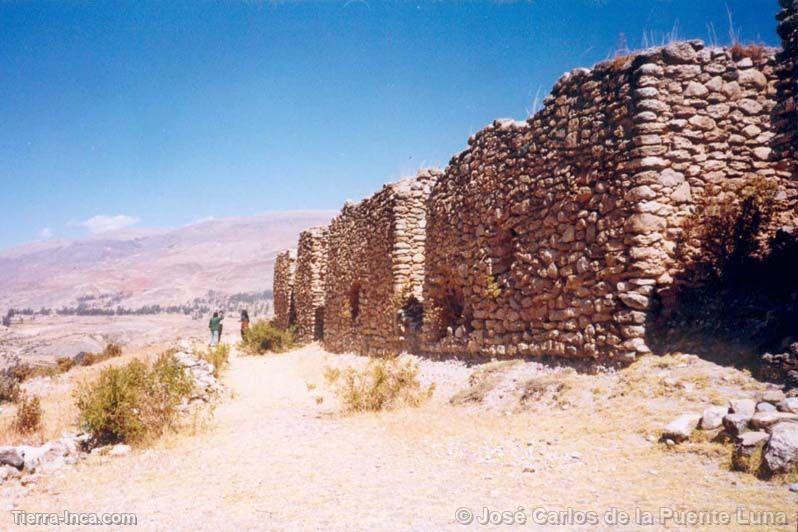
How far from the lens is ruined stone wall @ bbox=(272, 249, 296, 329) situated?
851 inches

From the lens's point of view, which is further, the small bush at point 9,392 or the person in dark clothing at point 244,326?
the person in dark clothing at point 244,326

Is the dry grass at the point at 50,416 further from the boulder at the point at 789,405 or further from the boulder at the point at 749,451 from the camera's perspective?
the boulder at the point at 789,405

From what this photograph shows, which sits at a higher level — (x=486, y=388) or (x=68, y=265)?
Answer: (x=68, y=265)

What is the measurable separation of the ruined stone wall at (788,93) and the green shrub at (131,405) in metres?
8.32

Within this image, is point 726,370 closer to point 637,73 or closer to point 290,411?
point 637,73

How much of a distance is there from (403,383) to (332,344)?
8.16 metres

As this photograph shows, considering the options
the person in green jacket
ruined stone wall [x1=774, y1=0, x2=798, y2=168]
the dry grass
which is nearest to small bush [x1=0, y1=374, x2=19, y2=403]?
the dry grass

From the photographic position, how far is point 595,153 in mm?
6613

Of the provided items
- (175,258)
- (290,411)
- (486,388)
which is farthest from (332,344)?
(175,258)

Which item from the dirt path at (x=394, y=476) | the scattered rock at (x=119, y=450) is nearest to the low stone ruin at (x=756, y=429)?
the dirt path at (x=394, y=476)

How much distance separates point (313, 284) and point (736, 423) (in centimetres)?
1480

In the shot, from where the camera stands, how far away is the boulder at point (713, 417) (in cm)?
421

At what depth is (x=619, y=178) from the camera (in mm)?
6254

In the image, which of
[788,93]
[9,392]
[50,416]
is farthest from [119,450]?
[788,93]
